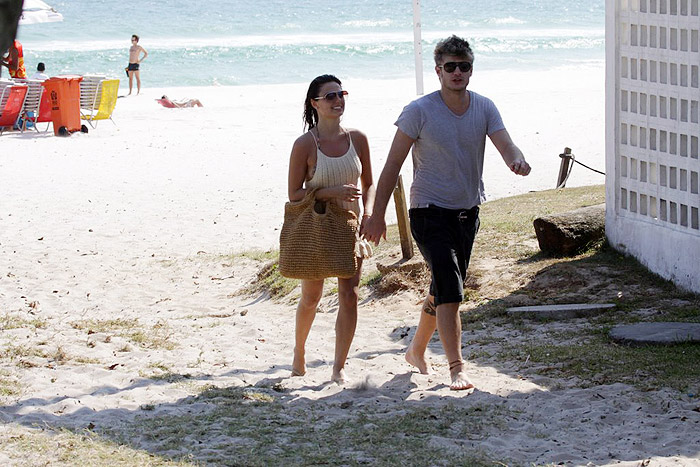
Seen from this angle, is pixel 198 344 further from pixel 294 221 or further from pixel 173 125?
pixel 173 125

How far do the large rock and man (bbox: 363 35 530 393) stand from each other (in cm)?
306

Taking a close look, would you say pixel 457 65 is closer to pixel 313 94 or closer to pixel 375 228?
pixel 313 94

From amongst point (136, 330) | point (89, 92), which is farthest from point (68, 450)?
point (89, 92)

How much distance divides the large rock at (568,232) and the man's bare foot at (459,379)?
10.3ft

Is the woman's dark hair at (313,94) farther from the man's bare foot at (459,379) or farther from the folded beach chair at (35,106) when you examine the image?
the folded beach chair at (35,106)

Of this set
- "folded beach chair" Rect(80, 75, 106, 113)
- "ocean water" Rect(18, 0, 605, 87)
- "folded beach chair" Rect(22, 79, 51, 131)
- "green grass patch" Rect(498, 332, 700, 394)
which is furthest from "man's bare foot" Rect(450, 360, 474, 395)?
"ocean water" Rect(18, 0, 605, 87)

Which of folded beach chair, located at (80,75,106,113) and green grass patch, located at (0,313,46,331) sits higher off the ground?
folded beach chair, located at (80,75,106,113)

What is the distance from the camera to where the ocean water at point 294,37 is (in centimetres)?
4038

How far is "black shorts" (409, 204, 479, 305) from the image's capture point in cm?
513

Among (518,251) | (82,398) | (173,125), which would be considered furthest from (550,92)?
(82,398)

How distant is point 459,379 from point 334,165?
1390mm

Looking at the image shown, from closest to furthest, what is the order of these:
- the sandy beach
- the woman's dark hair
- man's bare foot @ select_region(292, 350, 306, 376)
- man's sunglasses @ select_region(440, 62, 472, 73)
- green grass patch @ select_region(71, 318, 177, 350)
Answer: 1. the sandy beach
2. man's sunglasses @ select_region(440, 62, 472, 73)
3. the woman's dark hair
4. man's bare foot @ select_region(292, 350, 306, 376)
5. green grass patch @ select_region(71, 318, 177, 350)

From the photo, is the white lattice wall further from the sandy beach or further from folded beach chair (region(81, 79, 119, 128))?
folded beach chair (region(81, 79, 119, 128))

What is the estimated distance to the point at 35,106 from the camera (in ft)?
62.8
